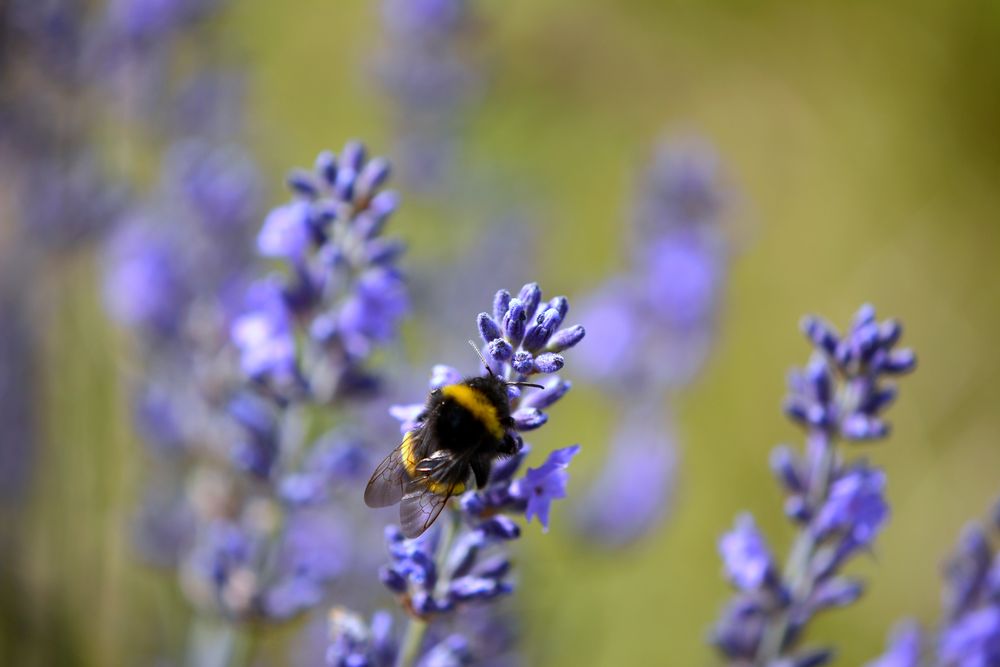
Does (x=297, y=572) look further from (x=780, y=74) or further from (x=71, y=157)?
(x=780, y=74)

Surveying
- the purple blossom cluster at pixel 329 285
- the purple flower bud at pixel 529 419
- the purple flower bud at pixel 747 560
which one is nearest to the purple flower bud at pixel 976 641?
the purple flower bud at pixel 747 560

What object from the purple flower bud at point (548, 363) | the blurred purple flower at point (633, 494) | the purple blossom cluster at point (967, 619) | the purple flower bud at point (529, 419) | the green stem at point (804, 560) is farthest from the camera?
the blurred purple flower at point (633, 494)

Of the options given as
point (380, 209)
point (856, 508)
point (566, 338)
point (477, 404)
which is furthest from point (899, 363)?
point (380, 209)

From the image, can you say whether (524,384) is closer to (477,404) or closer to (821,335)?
(477,404)

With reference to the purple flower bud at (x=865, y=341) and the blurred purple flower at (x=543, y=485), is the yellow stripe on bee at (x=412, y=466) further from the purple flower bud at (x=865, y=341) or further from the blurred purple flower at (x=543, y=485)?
the purple flower bud at (x=865, y=341)

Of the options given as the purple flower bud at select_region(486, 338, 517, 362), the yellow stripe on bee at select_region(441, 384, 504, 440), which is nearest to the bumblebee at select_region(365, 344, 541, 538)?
the yellow stripe on bee at select_region(441, 384, 504, 440)

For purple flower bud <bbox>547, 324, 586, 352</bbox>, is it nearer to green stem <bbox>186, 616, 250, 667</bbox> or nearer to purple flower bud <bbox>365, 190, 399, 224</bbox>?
purple flower bud <bbox>365, 190, 399, 224</bbox>
